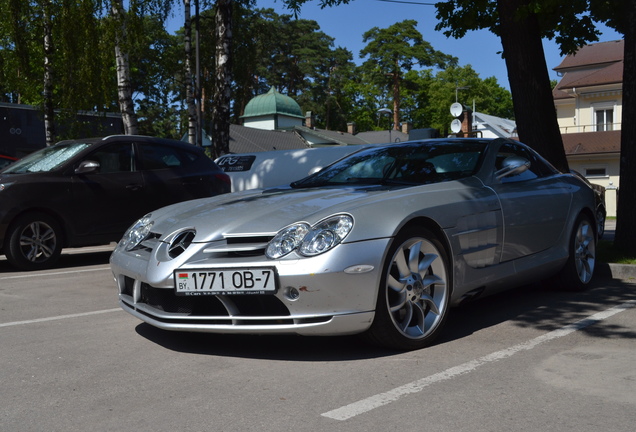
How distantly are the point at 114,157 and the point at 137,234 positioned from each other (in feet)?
16.4

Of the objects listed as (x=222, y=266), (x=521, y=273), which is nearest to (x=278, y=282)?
(x=222, y=266)

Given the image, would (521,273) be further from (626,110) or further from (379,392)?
(626,110)

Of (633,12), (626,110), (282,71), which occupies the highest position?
(282,71)

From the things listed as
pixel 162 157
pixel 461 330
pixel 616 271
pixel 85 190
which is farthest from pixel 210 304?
pixel 162 157

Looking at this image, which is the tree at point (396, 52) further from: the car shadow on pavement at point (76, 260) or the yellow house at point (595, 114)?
the car shadow on pavement at point (76, 260)

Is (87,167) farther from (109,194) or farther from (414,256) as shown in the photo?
(414,256)

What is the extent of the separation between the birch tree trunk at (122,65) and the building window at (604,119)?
112 feet

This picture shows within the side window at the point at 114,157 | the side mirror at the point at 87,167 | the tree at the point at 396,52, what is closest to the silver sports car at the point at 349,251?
the side mirror at the point at 87,167

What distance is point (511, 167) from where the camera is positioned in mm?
5871

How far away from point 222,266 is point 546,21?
787 cm

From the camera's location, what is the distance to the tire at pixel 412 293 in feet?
15.0

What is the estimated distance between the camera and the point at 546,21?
10711 mm

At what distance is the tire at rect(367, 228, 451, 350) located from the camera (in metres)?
4.56

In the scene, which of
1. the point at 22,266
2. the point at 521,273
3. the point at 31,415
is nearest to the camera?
the point at 31,415
